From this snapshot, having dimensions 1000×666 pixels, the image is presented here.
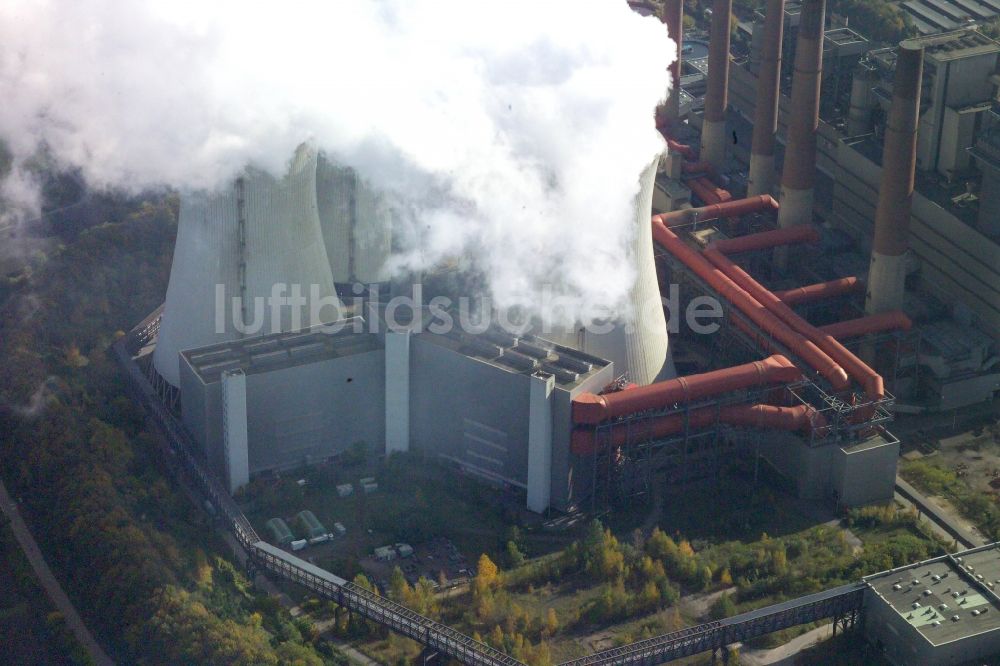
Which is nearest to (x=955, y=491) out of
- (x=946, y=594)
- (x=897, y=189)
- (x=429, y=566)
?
(x=946, y=594)

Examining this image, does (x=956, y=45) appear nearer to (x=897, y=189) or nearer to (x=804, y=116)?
(x=804, y=116)

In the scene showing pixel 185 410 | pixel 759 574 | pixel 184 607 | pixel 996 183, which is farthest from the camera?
pixel 996 183

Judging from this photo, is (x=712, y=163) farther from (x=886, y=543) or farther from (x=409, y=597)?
(x=409, y=597)

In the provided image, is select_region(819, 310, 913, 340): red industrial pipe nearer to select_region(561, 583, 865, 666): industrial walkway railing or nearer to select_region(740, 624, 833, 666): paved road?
select_region(561, 583, 865, 666): industrial walkway railing

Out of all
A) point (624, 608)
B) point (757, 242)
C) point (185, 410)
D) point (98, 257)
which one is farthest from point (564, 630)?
point (98, 257)

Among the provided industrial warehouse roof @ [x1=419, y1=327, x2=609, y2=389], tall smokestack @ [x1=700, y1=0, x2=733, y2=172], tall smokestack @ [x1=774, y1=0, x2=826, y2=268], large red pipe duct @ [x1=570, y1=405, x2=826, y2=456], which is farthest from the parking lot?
tall smokestack @ [x1=700, y1=0, x2=733, y2=172]

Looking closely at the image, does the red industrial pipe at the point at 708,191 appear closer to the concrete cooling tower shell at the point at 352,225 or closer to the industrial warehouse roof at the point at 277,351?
the concrete cooling tower shell at the point at 352,225

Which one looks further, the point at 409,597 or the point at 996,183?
the point at 996,183
